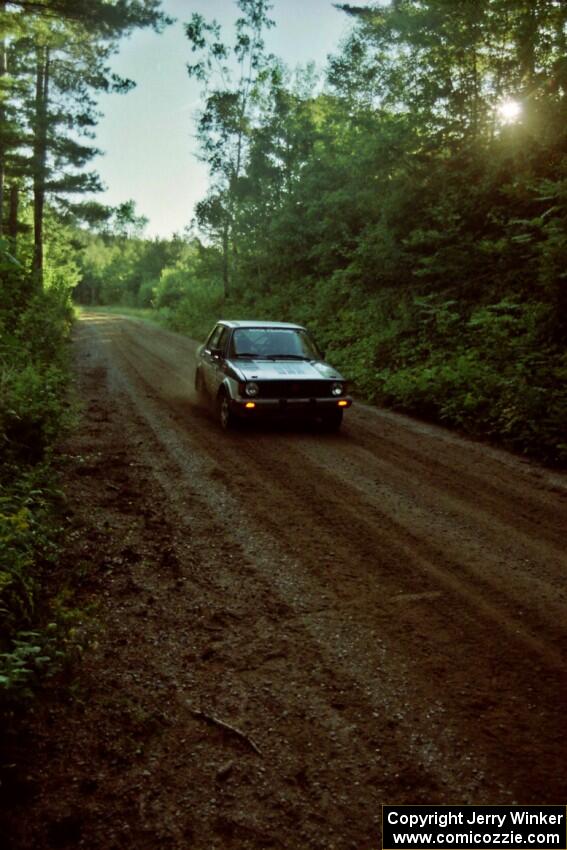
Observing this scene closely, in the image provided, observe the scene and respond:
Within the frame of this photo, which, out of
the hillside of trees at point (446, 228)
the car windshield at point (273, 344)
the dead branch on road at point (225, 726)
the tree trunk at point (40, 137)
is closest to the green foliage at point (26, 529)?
the dead branch on road at point (225, 726)

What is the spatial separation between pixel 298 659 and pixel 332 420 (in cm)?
605

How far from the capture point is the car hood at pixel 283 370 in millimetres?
8617

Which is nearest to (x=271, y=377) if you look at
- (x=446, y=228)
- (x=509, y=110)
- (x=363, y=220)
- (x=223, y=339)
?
(x=223, y=339)

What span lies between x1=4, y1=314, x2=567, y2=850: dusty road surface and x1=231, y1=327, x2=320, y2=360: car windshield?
124 inches

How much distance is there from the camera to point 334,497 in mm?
6133

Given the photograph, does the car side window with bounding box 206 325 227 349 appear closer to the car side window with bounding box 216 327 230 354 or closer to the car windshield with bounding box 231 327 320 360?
the car side window with bounding box 216 327 230 354

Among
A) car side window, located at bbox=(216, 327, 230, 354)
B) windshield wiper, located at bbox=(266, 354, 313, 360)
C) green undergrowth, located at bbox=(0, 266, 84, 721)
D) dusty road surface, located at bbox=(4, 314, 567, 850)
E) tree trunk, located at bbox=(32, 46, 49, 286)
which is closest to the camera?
dusty road surface, located at bbox=(4, 314, 567, 850)

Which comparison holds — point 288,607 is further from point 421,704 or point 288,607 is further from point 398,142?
point 398,142

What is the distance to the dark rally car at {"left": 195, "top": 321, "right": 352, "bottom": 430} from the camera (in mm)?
8555

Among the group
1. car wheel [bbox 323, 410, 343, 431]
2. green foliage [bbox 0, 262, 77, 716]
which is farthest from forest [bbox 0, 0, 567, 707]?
car wheel [bbox 323, 410, 343, 431]

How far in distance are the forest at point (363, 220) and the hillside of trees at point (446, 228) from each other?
5 cm

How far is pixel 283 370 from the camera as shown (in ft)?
29.3

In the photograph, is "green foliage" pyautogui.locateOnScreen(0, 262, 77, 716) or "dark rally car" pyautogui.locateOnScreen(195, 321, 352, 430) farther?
"dark rally car" pyautogui.locateOnScreen(195, 321, 352, 430)

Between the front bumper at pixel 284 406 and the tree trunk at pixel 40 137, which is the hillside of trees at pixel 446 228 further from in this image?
the tree trunk at pixel 40 137
